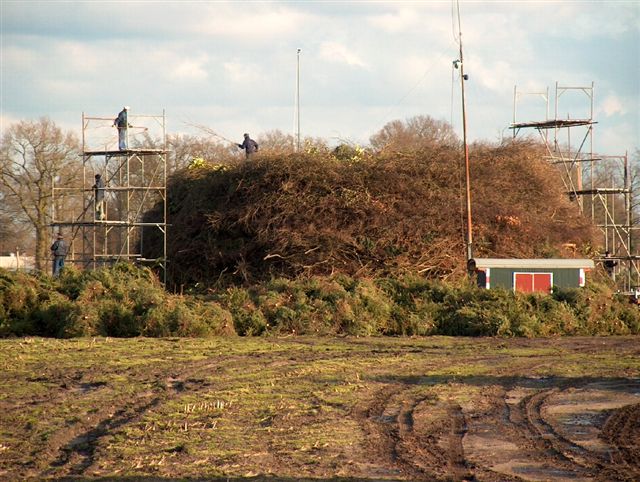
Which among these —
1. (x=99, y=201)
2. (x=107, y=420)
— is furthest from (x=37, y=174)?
(x=107, y=420)

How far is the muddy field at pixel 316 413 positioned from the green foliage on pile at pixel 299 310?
2.78m

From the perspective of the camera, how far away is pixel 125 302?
23.5 m

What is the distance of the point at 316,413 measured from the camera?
12312 mm

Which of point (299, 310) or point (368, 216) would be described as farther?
point (368, 216)

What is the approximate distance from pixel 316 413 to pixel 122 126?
942 inches

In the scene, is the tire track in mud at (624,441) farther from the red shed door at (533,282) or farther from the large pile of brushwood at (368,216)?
the large pile of brushwood at (368,216)

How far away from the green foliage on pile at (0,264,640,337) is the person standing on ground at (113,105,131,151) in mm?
9719

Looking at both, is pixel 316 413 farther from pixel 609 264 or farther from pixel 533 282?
pixel 609 264

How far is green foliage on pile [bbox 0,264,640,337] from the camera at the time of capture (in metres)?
23.0

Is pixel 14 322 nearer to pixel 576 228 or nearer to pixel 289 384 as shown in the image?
pixel 289 384

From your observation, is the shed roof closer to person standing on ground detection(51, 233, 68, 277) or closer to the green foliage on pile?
the green foliage on pile

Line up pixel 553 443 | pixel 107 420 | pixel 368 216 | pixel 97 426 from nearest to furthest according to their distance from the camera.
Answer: pixel 553 443 < pixel 97 426 < pixel 107 420 < pixel 368 216

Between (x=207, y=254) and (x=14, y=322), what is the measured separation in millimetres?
10385

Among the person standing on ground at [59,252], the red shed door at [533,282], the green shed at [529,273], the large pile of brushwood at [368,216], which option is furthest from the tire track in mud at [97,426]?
the person standing on ground at [59,252]
